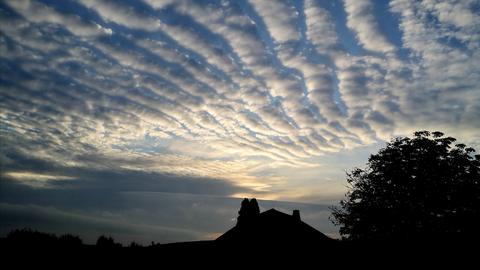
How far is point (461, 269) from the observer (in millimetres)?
7320

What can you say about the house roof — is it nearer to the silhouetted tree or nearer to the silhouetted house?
the silhouetted house

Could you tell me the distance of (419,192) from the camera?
30.8m

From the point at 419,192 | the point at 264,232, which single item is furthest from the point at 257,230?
the point at 419,192

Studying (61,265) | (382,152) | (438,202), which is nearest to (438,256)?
(61,265)

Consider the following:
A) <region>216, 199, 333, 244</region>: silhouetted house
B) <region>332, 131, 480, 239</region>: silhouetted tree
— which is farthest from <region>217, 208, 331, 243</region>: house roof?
<region>332, 131, 480, 239</region>: silhouetted tree

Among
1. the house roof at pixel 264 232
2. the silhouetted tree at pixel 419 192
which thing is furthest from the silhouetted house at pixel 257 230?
the silhouetted tree at pixel 419 192

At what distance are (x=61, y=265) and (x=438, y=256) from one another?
550 inches

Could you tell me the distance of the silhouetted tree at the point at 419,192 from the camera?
95.4 ft

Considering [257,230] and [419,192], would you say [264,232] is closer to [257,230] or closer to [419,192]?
[257,230]

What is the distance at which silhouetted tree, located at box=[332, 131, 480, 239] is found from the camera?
95.4 feet

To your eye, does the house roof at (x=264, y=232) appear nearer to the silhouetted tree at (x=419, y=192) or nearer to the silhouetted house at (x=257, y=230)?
the silhouetted house at (x=257, y=230)

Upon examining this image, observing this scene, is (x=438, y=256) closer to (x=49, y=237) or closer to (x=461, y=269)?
(x=461, y=269)

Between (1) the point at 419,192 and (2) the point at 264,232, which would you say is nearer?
(2) the point at 264,232

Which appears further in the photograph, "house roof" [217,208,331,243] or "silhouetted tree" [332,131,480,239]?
"silhouetted tree" [332,131,480,239]
